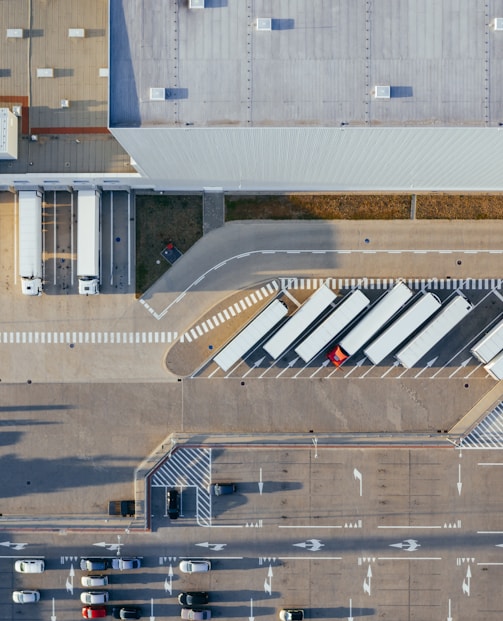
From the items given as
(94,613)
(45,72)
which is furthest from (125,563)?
(45,72)

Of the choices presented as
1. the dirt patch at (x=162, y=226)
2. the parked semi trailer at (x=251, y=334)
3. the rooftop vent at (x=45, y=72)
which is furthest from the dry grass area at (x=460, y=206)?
the rooftop vent at (x=45, y=72)

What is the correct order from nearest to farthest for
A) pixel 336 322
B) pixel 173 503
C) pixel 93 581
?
pixel 336 322 < pixel 93 581 < pixel 173 503

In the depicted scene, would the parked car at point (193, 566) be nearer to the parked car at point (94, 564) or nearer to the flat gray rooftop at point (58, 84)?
the parked car at point (94, 564)

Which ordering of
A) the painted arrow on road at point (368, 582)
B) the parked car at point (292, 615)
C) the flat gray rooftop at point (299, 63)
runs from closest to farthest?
the flat gray rooftop at point (299, 63) → the parked car at point (292, 615) → the painted arrow on road at point (368, 582)

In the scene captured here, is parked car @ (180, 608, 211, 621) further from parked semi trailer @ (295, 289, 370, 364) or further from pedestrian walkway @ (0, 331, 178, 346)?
parked semi trailer @ (295, 289, 370, 364)

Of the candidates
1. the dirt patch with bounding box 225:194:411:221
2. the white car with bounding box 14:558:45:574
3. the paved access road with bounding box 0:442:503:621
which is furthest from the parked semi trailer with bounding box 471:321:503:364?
the white car with bounding box 14:558:45:574

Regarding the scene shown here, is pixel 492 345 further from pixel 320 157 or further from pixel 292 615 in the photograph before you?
pixel 292 615
